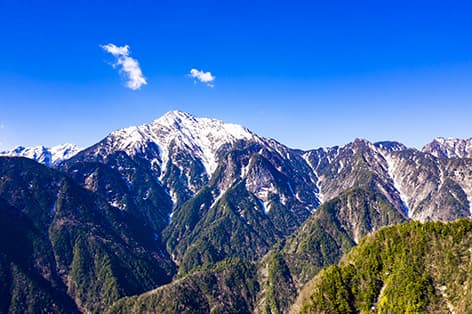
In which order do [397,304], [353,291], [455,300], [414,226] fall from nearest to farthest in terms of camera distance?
1. [455,300]
2. [397,304]
3. [353,291]
4. [414,226]

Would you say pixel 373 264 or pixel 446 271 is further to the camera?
pixel 373 264

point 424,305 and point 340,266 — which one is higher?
point 340,266

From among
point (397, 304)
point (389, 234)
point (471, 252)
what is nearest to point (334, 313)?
point (397, 304)

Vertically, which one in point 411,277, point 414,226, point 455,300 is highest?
point 414,226

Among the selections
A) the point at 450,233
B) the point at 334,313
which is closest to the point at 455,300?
the point at 450,233

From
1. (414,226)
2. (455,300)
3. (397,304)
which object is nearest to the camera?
(455,300)

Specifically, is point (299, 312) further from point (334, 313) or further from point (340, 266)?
point (340, 266)
